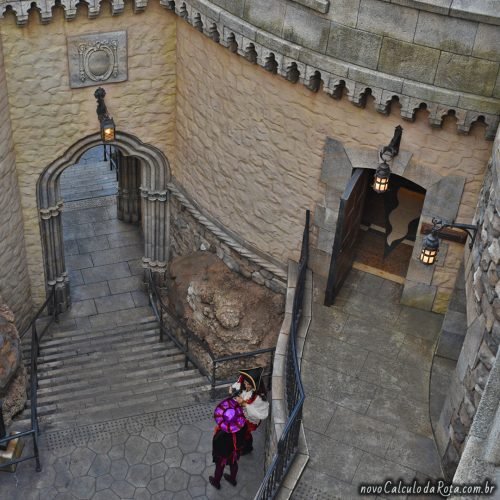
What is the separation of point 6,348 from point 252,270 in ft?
12.9

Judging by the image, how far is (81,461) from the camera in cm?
1316

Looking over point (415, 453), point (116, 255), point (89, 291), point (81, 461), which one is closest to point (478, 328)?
point (415, 453)

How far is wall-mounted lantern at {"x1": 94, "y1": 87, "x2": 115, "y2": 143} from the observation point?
13812 millimetres

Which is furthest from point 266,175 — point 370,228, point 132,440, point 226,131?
point 132,440

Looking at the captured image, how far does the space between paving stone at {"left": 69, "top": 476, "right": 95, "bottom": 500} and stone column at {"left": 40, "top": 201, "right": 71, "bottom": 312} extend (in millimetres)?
3881

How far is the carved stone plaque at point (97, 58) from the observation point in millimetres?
13352

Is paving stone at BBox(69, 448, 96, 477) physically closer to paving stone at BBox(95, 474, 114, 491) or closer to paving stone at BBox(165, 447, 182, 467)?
paving stone at BBox(95, 474, 114, 491)

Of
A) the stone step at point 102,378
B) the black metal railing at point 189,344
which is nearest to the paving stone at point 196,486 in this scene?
the black metal railing at point 189,344

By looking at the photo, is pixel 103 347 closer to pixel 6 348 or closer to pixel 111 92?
pixel 6 348

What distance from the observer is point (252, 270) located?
14023 mm

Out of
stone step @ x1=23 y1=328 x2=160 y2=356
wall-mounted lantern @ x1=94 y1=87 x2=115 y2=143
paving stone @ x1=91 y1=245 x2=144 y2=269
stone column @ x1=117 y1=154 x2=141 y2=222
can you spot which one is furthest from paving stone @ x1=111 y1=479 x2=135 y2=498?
stone column @ x1=117 y1=154 x2=141 y2=222

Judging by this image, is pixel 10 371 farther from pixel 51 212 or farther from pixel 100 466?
pixel 51 212

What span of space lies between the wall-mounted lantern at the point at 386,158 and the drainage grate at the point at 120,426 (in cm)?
495

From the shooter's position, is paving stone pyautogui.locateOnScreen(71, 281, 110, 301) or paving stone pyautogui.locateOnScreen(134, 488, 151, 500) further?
paving stone pyautogui.locateOnScreen(71, 281, 110, 301)
